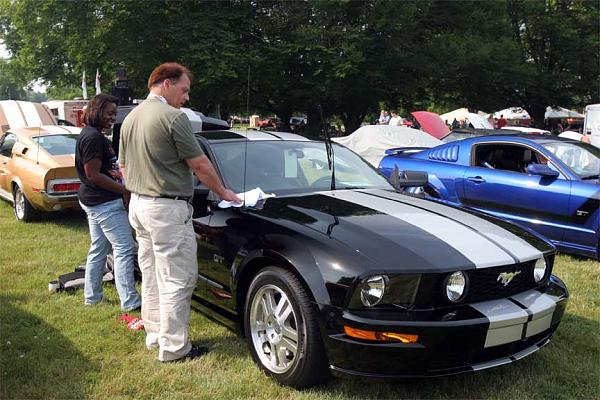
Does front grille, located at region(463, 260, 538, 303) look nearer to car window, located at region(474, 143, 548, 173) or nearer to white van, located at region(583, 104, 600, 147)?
car window, located at region(474, 143, 548, 173)

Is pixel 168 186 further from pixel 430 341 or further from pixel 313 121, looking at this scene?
pixel 313 121

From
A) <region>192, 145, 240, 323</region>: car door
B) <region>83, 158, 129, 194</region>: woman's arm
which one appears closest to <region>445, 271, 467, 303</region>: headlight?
<region>192, 145, 240, 323</region>: car door

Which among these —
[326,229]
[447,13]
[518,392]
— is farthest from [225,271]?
[447,13]

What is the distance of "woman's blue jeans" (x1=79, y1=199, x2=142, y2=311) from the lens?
416cm

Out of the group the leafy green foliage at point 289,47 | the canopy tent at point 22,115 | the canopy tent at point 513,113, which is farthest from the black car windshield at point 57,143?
the canopy tent at point 513,113

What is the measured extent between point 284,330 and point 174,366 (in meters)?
0.83

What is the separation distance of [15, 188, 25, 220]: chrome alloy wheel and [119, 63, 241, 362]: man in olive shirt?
543 centimetres

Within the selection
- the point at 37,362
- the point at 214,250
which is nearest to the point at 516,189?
the point at 214,250

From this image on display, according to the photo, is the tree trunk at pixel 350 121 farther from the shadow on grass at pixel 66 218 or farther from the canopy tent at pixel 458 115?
the shadow on grass at pixel 66 218

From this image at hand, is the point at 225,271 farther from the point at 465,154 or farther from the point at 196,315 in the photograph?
the point at 465,154

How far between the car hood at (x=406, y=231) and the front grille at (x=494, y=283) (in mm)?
41

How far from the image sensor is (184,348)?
11.1 ft

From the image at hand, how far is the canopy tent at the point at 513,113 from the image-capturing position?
38031 mm

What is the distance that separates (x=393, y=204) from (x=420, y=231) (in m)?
0.58
